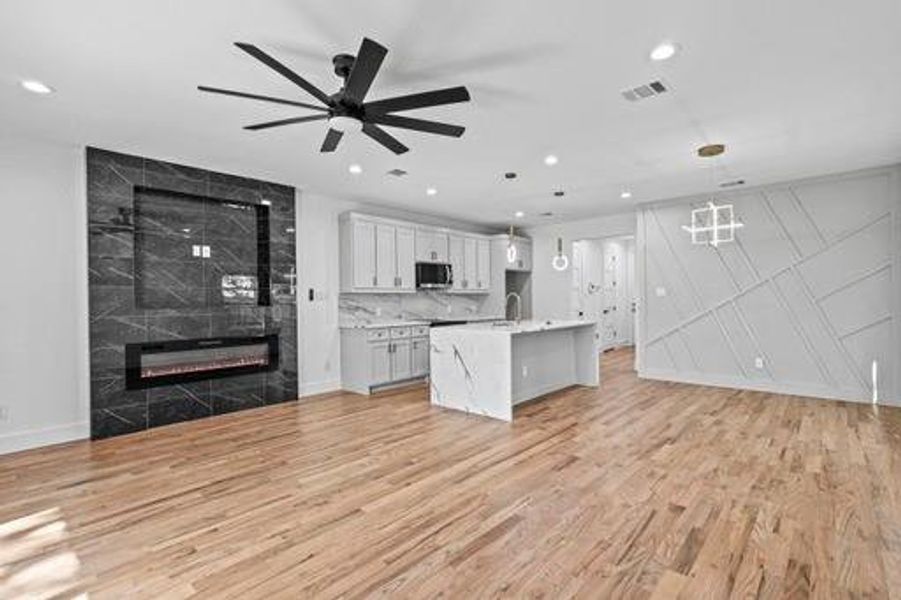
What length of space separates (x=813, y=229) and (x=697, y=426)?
3302 mm

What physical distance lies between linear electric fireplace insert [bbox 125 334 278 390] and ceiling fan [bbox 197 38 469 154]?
10.5 ft

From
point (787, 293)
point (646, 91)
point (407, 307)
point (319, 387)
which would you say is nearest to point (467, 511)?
point (646, 91)

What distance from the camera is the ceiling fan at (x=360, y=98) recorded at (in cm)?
221

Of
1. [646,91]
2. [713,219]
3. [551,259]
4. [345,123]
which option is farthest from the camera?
[551,259]

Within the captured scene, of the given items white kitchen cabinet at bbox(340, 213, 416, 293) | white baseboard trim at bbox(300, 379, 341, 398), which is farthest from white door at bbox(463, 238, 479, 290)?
white baseboard trim at bbox(300, 379, 341, 398)

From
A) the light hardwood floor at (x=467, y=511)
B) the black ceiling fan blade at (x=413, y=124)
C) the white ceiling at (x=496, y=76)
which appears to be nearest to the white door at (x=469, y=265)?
the white ceiling at (x=496, y=76)

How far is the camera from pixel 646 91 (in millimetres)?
3172

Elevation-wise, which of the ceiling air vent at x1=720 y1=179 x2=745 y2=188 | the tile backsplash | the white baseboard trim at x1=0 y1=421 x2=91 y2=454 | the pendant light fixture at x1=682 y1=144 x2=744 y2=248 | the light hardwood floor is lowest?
the light hardwood floor

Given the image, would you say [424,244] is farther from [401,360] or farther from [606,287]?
[606,287]

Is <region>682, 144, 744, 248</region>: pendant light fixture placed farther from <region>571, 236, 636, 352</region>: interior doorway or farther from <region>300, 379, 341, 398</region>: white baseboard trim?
<region>300, 379, 341, 398</region>: white baseboard trim

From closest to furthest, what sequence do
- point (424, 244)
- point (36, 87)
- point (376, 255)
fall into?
point (36, 87)
point (376, 255)
point (424, 244)

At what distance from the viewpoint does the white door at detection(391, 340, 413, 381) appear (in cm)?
631

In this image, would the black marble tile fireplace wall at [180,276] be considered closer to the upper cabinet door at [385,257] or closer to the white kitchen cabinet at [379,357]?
the white kitchen cabinet at [379,357]

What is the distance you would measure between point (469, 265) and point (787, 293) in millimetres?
4732
